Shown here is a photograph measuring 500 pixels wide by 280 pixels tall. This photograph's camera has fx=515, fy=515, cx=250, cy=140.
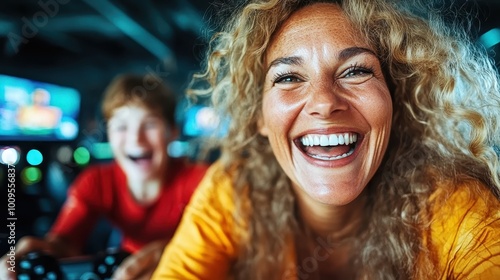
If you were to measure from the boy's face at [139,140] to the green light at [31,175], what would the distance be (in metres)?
0.16

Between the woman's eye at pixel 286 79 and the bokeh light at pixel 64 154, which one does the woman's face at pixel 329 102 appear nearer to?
the woman's eye at pixel 286 79

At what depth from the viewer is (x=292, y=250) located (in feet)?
2.55

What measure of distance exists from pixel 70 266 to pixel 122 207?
0.19 m

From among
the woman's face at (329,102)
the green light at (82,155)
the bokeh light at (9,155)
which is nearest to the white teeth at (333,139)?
the woman's face at (329,102)

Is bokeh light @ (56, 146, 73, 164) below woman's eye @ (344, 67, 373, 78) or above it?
below

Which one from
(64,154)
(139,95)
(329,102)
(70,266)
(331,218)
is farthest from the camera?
(64,154)

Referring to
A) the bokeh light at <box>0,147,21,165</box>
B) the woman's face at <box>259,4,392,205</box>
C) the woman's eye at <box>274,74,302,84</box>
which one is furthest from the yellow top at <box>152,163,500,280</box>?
the bokeh light at <box>0,147,21,165</box>

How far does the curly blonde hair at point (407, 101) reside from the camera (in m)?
0.65

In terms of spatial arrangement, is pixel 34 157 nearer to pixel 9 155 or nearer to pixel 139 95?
pixel 9 155

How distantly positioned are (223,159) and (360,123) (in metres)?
0.27

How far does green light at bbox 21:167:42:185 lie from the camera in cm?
100

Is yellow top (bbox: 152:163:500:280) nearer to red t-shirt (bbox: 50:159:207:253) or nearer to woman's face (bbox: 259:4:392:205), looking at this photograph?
woman's face (bbox: 259:4:392:205)

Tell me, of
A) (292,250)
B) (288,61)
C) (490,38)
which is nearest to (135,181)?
(292,250)

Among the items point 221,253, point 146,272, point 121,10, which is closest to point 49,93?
point 121,10
